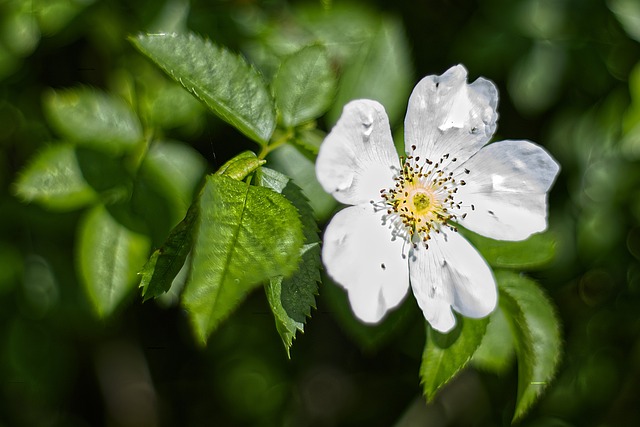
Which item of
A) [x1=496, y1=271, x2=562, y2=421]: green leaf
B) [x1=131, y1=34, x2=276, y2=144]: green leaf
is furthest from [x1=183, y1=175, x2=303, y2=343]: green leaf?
[x1=496, y1=271, x2=562, y2=421]: green leaf

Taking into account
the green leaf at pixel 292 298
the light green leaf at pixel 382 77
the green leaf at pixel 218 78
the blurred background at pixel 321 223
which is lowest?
the blurred background at pixel 321 223

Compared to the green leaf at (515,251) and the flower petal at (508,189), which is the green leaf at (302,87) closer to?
the flower petal at (508,189)

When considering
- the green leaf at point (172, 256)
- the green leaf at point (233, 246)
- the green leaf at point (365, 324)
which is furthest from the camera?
the green leaf at point (365, 324)

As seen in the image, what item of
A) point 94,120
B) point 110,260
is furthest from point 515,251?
point 94,120

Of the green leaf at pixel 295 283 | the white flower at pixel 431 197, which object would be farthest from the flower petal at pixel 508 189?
the green leaf at pixel 295 283

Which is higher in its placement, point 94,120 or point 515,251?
point 94,120

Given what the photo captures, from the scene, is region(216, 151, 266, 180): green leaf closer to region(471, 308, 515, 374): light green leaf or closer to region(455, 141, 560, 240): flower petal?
region(455, 141, 560, 240): flower petal

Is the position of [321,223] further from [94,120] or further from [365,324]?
[94,120]
